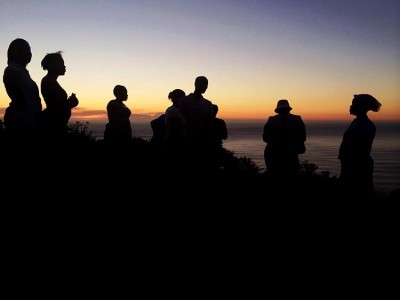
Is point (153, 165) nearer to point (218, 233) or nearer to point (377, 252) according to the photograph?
point (218, 233)

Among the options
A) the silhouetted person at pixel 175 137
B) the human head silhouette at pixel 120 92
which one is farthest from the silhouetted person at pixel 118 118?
the silhouetted person at pixel 175 137

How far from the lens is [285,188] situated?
23.9 ft

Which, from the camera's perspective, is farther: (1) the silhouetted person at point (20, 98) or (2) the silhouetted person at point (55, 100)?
(2) the silhouetted person at point (55, 100)

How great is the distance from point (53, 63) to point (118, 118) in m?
3.73

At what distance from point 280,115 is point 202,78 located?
1.91m

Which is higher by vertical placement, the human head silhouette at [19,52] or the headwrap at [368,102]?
the human head silhouette at [19,52]

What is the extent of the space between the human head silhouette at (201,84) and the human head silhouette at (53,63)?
97.2 inches

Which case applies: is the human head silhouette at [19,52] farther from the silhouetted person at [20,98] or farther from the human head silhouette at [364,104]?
the human head silhouette at [364,104]

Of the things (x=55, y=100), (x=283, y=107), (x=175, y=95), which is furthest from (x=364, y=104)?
(x=55, y=100)

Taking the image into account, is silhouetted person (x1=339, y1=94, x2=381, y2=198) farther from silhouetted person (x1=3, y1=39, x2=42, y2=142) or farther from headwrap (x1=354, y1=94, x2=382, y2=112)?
silhouetted person (x1=3, y1=39, x2=42, y2=142)

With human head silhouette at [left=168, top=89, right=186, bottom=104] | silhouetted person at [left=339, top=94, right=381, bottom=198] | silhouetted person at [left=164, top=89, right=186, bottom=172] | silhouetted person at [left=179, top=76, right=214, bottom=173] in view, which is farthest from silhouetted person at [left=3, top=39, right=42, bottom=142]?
silhouetted person at [left=339, top=94, right=381, bottom=198]

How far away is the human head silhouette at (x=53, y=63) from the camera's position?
16.6 feet

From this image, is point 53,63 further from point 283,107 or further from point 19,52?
point 283,107

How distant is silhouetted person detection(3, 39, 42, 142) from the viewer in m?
4.44
